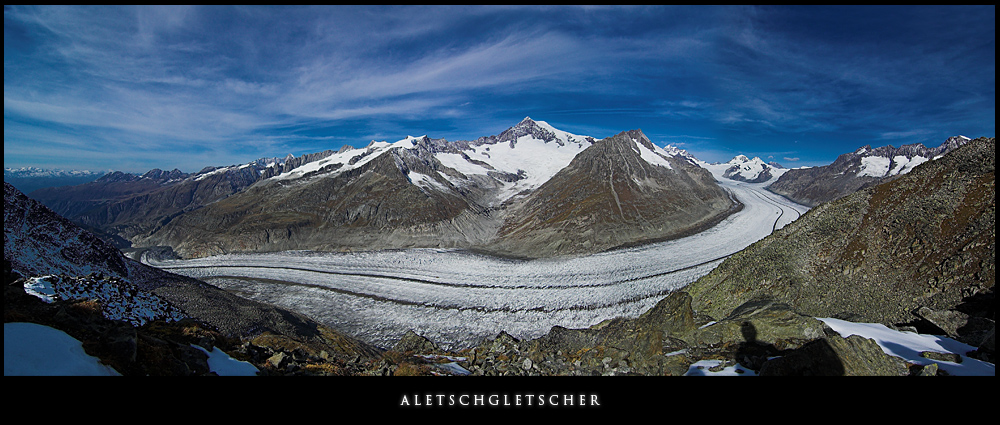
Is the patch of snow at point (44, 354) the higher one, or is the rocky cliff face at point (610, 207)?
the rocky cliff face at point (610, 207)

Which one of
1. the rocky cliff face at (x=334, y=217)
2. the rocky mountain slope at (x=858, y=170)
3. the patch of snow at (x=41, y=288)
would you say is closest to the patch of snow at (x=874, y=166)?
the rocky mountain slope at (x=858, y=170)

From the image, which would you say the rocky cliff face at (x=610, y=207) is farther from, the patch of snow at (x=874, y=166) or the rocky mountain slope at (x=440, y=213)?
the patch of snow at (x=874, y=166)

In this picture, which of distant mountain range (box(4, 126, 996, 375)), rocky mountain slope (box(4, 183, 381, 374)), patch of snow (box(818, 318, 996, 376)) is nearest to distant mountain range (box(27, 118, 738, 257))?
distant mountain range (box(4, 126, 996, 375))

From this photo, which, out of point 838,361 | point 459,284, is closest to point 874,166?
point 459,284

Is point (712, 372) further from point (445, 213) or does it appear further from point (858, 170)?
point (858, 170)

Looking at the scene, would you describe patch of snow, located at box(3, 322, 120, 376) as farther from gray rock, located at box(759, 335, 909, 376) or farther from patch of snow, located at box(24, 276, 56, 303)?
gray rock, located at box(759, 335, 909, 376)
